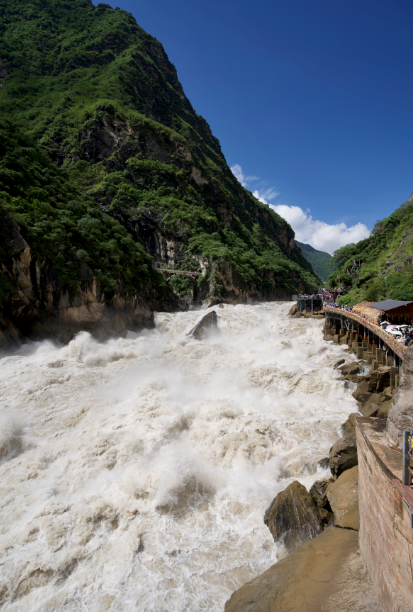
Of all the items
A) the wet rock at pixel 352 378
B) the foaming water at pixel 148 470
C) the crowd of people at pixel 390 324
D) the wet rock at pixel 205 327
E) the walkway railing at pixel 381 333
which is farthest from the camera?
the wet rock at pixel 205 327

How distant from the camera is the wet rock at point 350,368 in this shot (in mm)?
18484

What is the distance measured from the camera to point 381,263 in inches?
1569

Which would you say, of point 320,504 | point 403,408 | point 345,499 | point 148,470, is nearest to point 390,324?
point 345,499

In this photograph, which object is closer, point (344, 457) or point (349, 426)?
point (344, 457)

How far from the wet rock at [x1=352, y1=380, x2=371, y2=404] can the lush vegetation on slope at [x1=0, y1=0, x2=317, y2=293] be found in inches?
1061

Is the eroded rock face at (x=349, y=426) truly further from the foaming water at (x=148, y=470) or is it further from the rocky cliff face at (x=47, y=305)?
the rocky cliff face at (x=47, y=305)

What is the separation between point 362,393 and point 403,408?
34.3 feet

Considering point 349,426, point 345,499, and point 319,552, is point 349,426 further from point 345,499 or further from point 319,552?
point 319,552

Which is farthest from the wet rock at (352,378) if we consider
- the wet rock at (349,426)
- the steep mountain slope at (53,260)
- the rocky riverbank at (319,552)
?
the steep mountain slope at (53,260)

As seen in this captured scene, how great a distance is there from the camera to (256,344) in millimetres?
27531

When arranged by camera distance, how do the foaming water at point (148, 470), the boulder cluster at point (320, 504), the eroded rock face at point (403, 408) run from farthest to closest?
1. the boulder cluster at point (320, 504)
2. the foaming water at point (148, 470)
3. the eroded rock face at point (403, 408)

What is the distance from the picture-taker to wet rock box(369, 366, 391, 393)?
1577 centimetres

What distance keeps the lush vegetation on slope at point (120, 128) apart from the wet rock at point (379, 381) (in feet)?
90.0

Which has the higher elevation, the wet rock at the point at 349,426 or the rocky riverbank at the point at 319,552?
the wet rock at the point at 349,426
